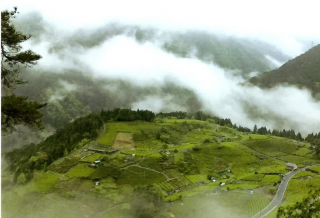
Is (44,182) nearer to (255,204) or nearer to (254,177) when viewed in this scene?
(255,204)

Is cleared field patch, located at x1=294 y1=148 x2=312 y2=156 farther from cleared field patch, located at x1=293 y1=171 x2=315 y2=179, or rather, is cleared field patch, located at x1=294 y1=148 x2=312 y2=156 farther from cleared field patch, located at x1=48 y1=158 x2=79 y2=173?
cleared field patch, located at x1=48 y1=158 x2=79 y2=173

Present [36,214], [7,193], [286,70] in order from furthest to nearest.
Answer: [286,70] < [7,193] < [36,214]

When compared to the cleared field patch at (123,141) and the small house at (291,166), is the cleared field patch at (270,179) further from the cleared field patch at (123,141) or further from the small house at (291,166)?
the cleared field patch at (123,141)

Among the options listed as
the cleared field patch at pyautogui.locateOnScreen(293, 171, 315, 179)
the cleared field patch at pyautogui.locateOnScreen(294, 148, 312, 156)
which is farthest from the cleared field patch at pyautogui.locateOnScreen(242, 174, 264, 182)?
the cleared field patch at pyautogui.locateOnScreen(294, 148, 312, 156)

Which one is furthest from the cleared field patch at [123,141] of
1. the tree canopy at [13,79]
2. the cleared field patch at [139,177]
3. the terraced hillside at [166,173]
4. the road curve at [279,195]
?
the tree canopy at [13,79]

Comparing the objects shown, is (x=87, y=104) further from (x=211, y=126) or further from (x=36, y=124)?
(x=36, y=124)

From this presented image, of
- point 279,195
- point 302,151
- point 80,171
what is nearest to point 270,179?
point 279,195

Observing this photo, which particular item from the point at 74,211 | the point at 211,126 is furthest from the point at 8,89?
the point at 211,126
